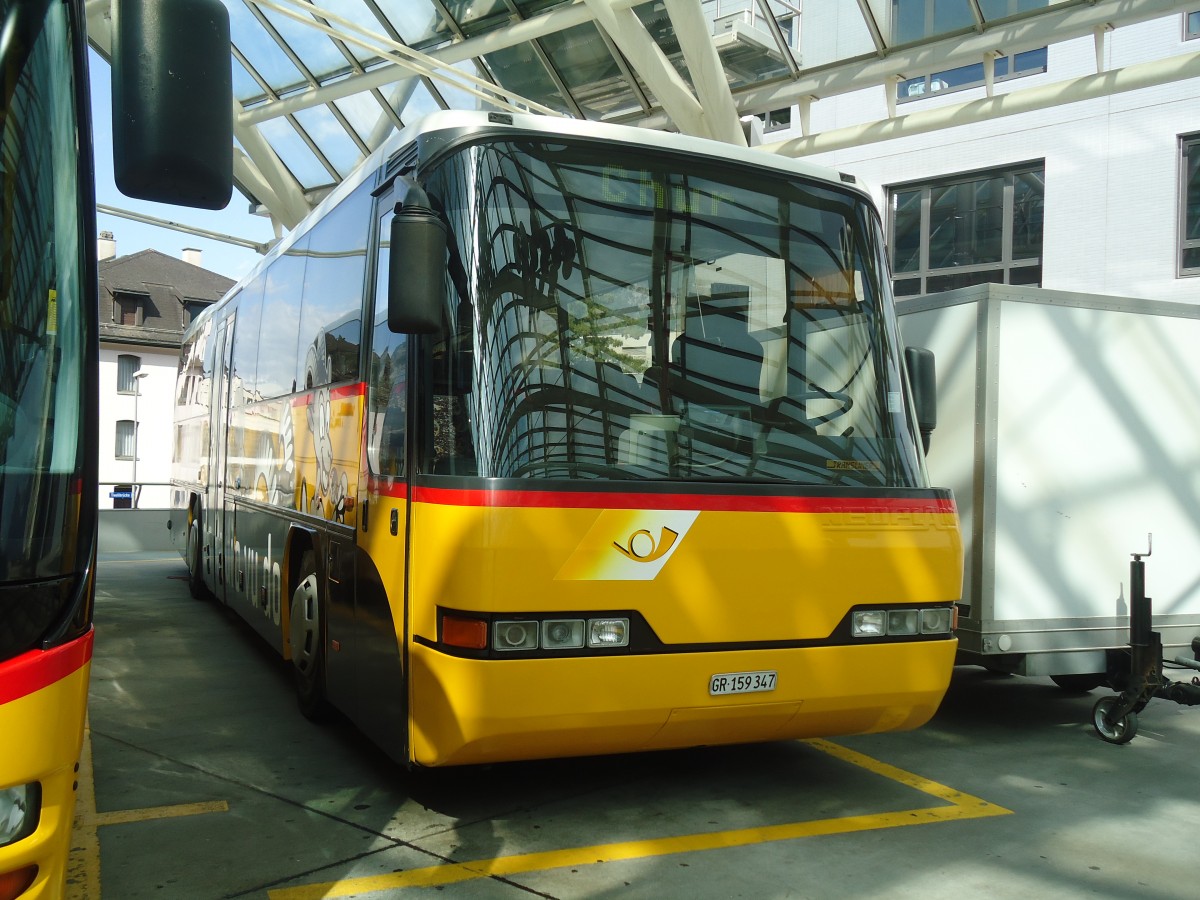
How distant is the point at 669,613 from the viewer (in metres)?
4.90

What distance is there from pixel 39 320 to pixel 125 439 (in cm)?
5420

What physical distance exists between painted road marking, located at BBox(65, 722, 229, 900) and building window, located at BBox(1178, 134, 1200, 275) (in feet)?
49.1

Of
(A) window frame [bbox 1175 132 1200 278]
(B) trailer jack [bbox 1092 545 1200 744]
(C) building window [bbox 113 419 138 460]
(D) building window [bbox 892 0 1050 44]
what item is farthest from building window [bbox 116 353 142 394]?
(B) trailer jack [bbox 1092 545 1200 744]

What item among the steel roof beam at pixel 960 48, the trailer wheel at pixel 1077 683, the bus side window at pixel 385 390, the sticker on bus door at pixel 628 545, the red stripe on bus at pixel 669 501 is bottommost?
the trailer wheel at pixel 1077 683

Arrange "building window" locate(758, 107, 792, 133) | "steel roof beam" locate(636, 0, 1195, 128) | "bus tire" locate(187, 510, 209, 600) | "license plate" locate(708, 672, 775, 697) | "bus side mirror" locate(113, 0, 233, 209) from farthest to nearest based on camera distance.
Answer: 1. "building window" locate(758, 107, 792, 133)
2. "bus tire" locate(187, 510, 209, 600)
3. "steel roof beam" locate(636, 0, 1195, 128)
4. "license plate" locate(708, 672, 775, 697)
5. "bus side mirror" locate(113, 0, 233, 209)

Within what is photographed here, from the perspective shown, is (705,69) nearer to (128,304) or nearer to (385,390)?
(385,390)

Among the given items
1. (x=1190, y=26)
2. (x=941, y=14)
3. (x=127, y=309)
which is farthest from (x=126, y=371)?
(x=941, y=14)

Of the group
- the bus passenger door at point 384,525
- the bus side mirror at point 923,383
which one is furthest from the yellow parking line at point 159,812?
the bus side mirror at point 923,383

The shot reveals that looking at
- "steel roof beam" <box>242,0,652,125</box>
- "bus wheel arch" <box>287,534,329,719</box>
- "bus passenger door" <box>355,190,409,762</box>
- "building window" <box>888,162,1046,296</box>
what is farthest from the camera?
"building window" <box>888,162,1046,296</box>

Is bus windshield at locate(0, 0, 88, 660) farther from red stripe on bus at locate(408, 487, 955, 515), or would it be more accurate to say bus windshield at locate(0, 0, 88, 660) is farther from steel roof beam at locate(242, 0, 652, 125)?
steel roof beam at locate(242, 0, 652, 125)

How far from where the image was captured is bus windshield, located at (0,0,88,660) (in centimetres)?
275

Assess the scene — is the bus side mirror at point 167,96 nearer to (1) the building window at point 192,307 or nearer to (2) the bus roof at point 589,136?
(2) the bus roof at point 589,136

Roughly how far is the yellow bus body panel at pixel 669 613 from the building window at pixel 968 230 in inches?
542

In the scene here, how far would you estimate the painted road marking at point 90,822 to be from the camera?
176 inches
